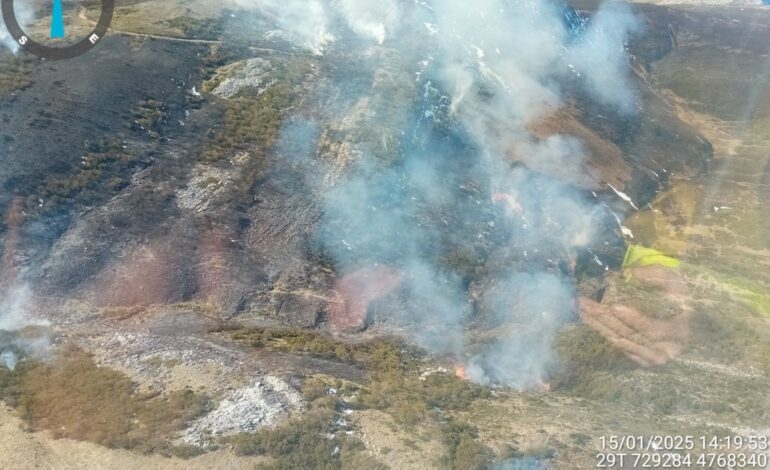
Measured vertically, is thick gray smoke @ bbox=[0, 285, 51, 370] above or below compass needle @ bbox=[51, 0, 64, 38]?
below

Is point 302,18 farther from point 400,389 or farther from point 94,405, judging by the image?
point 94,405

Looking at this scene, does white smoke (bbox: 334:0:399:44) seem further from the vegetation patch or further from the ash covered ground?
the vegetation patch

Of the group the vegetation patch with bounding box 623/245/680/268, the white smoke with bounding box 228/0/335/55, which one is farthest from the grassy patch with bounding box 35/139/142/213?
the vegetation patch with bounding box 623/245/680/268

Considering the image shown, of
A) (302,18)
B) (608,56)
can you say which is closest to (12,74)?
(302,18)

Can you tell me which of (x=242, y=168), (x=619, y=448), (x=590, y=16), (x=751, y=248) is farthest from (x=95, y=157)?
(x=590, y=16)

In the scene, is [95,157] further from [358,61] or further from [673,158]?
[673,158]

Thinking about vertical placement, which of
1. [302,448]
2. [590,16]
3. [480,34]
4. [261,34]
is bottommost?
[302,448]
